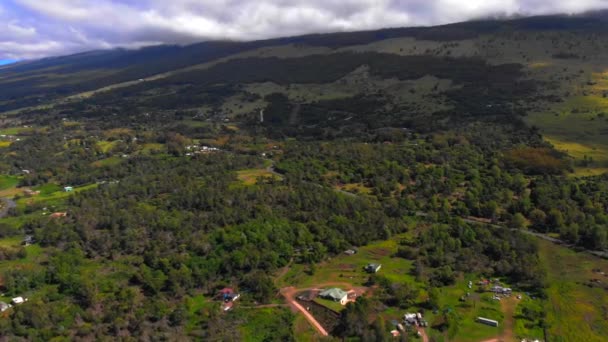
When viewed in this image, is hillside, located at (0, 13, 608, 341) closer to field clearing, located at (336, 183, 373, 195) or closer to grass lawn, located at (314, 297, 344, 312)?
grass lawn, located at (314, 297, 344, 312)

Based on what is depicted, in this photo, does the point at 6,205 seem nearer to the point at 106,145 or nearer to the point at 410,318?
the point at 106,145

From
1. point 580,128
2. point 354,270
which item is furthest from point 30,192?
point 580,128

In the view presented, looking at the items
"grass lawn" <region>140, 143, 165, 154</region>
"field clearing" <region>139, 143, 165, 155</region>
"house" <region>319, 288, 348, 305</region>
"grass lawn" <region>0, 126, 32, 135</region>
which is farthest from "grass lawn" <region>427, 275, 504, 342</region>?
"grass lawn" <region>0, 126, 32, 135</region>

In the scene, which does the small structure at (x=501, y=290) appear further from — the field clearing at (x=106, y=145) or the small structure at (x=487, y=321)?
the field clearing at (x=106, y=145)

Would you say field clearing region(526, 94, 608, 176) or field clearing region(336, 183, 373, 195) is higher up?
field clearing region(526, 94, 608, 176)

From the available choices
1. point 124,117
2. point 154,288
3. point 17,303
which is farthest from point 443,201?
point 124,117
